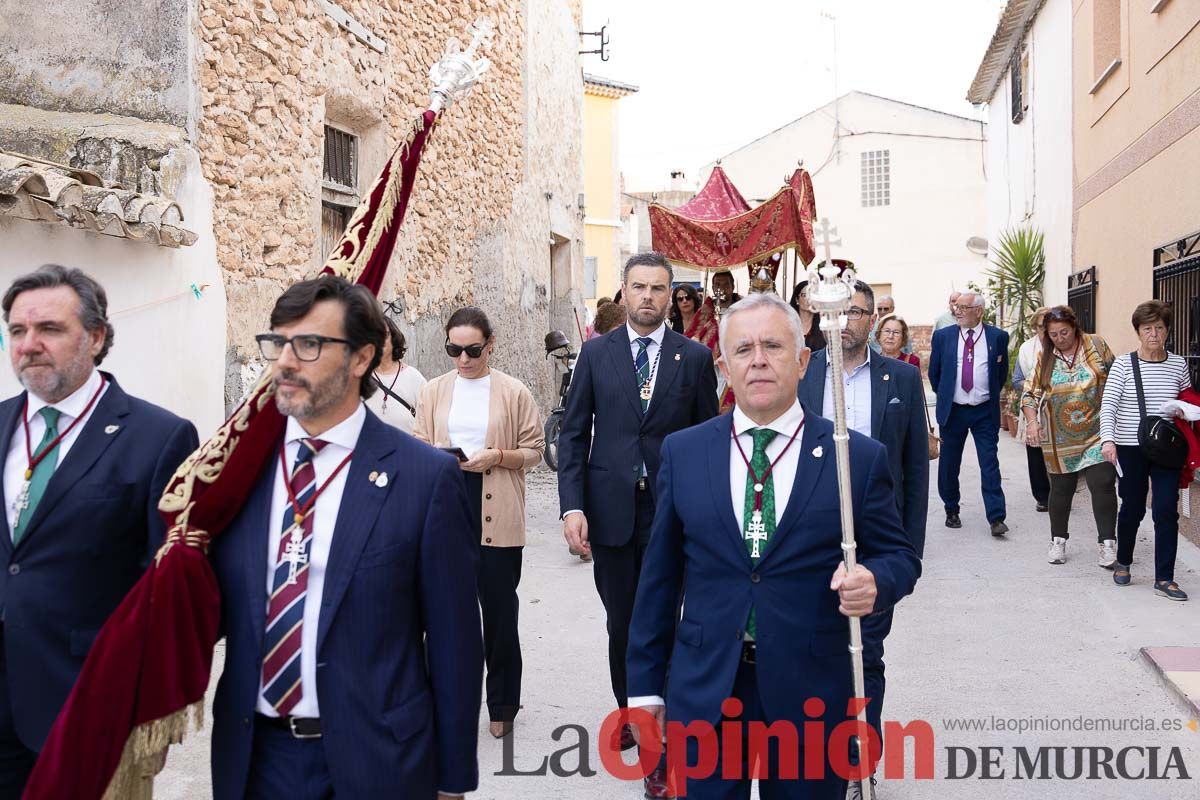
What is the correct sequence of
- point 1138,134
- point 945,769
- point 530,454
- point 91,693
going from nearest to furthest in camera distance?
1. point 91,693
2. point 945,769
3. point 530,454
4. point 1138,134

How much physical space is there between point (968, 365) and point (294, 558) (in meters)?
8.05

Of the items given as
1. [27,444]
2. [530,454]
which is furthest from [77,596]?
[530,454]

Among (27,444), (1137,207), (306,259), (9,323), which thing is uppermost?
(1137,207)

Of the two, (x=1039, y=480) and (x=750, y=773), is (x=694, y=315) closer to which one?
(x=1039, y=480)

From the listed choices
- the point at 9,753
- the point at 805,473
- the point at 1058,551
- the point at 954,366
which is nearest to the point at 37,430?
the point at 9,753

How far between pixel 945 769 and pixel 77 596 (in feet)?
11.5

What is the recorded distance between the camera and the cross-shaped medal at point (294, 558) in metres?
2.50

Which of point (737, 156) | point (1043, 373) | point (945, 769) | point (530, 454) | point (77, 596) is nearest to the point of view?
point (77, 596)

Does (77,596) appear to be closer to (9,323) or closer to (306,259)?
(9,323)

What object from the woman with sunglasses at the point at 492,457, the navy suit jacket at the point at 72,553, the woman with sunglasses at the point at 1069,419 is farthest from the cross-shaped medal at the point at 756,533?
the woman with sunglasses at the point at 1069,419

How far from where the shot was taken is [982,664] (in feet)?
20.0

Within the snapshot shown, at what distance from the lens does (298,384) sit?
2.51 meters

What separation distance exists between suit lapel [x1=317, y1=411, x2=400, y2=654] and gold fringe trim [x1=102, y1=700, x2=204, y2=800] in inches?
15.1

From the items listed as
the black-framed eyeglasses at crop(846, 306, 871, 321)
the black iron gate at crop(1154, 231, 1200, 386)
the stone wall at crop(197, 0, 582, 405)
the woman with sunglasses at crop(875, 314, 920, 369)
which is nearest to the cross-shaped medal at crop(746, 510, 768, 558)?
the black-framed eyeglasses at crop(846, 306, 871, 321)
